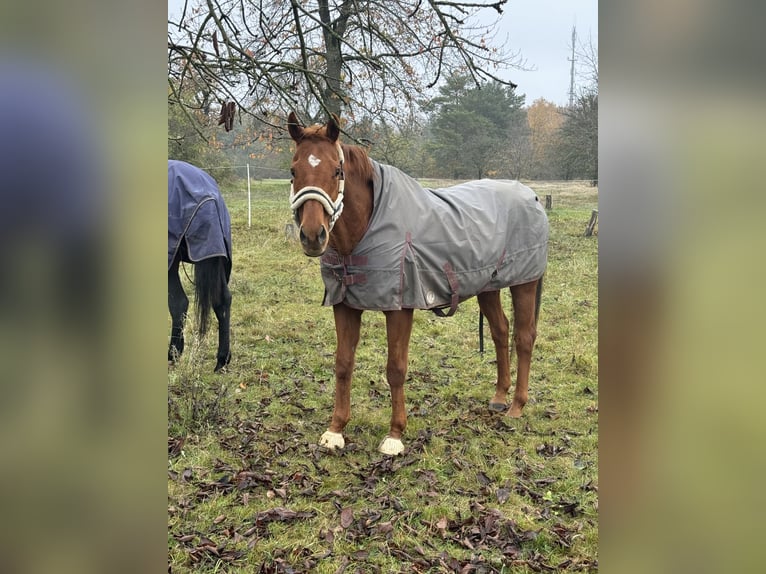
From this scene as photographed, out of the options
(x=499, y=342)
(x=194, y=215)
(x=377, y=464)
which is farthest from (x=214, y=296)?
(x=499, y=342)

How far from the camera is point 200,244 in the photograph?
4195mm

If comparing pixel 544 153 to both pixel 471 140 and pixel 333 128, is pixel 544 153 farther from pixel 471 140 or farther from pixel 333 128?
pixel 333 128

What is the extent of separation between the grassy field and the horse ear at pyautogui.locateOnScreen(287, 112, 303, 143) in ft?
5.61

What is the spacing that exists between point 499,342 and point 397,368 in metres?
1.07

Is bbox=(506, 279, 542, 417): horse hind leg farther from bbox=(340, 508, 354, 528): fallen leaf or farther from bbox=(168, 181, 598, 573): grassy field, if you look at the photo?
bbox=(340, 508, 354, 528): fallen leaf

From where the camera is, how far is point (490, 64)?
3.76m

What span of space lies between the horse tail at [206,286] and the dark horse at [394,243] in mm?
1564

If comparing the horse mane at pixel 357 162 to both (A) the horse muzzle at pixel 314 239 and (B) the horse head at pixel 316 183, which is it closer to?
(B) the horse head at pixel 316 183

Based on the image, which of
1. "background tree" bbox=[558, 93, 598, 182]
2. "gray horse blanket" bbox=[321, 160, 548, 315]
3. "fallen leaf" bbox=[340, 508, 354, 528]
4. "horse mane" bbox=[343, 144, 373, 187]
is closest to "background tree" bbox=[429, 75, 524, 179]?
"background tree" bbox=[558, 93, 598, 182]

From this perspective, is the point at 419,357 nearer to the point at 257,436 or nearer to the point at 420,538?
the point at 257,436

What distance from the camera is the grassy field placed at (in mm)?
2258

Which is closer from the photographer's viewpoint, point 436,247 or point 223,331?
point 436,247

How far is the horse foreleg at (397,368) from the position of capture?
314 cm
